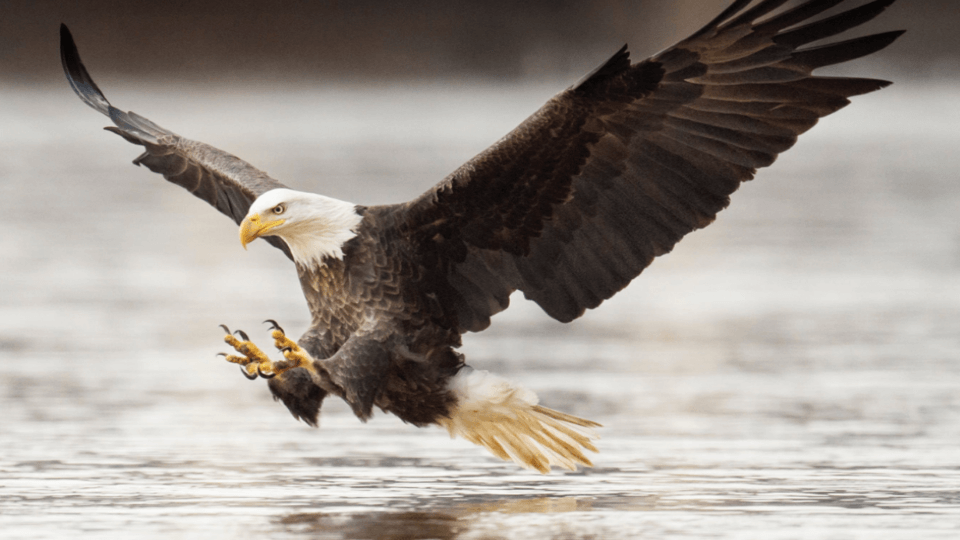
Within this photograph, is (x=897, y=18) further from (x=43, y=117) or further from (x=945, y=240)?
(x=945, y=240)

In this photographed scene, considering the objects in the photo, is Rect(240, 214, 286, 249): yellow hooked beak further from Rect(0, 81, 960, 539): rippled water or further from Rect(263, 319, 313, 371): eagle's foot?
Rect(0, 81, 960, 539): rippled water

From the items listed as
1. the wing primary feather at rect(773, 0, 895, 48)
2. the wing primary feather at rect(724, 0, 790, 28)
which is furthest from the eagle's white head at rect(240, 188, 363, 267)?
the wing primary feather at rect(773, 0, 895, 48)

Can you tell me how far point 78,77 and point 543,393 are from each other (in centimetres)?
241

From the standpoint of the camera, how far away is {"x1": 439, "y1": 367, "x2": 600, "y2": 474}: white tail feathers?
5562 mm

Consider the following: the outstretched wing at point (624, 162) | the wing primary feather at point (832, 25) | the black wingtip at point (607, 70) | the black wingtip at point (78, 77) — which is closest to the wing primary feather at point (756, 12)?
the outstretched wing at point (624, 162)

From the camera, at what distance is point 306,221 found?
552 centimetres

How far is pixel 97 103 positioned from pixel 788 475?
3.12 m

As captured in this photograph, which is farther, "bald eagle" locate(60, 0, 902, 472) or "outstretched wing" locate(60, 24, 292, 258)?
"outstretched wing" locate(60, 24, 292, 258)

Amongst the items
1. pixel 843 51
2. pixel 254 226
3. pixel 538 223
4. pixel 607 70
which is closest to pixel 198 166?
pixel 254 226

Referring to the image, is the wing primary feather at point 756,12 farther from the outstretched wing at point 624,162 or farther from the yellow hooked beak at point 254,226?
the yellow hooked beak at point 254,226

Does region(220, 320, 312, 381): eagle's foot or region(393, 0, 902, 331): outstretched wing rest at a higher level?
region(393, 0, 902, 331): outstretched wing

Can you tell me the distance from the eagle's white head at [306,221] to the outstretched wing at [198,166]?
526mm

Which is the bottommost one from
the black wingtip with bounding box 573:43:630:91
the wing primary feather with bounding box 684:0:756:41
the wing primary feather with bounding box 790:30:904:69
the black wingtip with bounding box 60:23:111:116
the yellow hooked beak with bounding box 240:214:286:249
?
the yellow hooked beak with bounding box 240:214:286:249

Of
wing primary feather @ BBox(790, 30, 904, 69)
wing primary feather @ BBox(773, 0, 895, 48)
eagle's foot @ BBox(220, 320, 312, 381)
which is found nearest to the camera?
wing primary feather @ BBox(773, 0, 895, 48)
